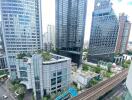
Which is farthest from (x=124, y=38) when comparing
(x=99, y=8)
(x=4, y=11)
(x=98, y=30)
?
(x=4, y=11)

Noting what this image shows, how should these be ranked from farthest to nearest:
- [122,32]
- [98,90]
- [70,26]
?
[122,32] < [70,26] < [98,90]

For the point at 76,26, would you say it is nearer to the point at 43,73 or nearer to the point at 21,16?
the point at 21,16

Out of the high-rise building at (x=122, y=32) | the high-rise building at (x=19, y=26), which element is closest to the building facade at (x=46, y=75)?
the high-rise building at (x=19, y=26)

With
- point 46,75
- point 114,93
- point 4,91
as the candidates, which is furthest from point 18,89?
point 114,93

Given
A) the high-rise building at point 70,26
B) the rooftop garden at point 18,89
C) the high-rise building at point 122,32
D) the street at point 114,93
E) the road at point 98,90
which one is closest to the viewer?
the road at point 98,90

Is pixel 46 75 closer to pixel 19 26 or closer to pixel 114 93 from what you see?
pixel 19 26

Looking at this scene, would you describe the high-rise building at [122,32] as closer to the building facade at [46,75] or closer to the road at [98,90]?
the road at [98,90]
